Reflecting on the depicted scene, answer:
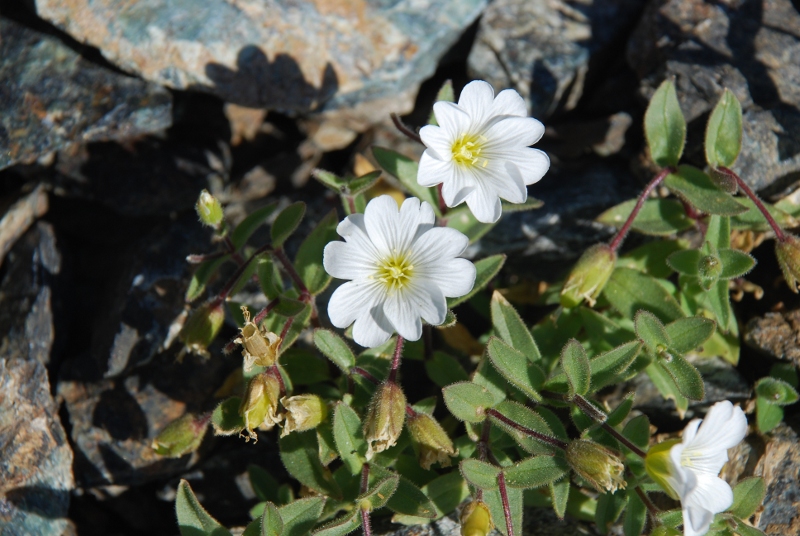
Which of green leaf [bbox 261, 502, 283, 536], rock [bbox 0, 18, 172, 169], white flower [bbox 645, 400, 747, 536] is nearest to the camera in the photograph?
white flower [bbox 645, 400, 747, 536]

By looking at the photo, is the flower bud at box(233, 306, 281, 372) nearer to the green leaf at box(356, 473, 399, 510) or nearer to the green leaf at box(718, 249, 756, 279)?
the green leaf at box(356, 473, 399, 510)

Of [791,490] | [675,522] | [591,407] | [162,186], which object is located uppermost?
[162,186]

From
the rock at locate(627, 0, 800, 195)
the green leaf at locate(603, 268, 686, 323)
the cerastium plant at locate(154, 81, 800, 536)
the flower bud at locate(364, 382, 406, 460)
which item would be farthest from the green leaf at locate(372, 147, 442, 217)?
the rock at locate(627, 0, 800, 195)

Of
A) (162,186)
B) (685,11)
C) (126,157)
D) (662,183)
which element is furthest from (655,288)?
(126,157)

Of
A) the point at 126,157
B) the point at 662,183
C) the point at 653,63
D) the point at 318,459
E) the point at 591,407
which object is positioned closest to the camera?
the point at 591,407

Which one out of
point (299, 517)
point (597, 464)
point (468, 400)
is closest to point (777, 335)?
point (597, 464)

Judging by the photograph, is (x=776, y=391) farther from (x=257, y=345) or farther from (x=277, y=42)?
(x=277, y=42)

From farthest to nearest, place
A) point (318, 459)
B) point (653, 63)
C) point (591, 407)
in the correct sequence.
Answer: point (653, 63)
point (318, 459)
point (591, 407)

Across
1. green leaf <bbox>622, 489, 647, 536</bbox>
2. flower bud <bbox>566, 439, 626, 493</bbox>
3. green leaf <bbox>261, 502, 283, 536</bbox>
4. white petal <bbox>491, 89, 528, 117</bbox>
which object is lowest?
green leaf <bbox>622, 489, 647, 536</bbox>

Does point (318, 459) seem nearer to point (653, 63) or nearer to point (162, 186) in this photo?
point (162, 186)
